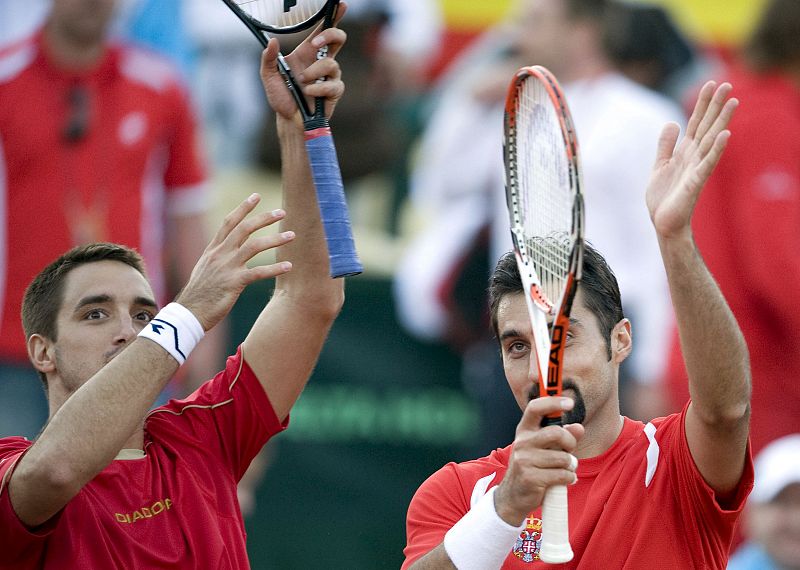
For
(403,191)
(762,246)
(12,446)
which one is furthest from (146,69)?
(12,446)

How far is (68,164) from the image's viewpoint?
24.8ft

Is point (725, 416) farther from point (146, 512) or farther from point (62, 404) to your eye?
point (62, 404)

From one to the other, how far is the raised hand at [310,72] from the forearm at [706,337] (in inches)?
46.2

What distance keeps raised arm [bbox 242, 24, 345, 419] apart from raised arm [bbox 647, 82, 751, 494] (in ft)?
3.72

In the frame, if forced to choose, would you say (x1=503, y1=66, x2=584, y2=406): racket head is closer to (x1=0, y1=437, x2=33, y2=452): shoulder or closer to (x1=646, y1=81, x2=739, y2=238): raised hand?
(x1=646, y1=81, x2=739, y2=238): raised hand

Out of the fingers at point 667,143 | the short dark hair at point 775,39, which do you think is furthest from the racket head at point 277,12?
the short dark hair at point 775,39

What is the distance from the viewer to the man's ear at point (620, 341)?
3.96 m

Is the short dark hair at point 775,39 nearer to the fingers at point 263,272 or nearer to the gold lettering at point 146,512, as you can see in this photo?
the fingers at point 263,272

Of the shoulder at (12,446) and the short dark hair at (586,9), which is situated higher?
the short dark hair at (586,9)

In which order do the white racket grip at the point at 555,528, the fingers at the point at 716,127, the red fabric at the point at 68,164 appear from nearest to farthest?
the white racket grip at the point at 555,528, the fingers at the point at 716,127, the red fabric at the point at 68,164

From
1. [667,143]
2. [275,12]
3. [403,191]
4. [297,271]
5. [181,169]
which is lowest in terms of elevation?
[297,271]

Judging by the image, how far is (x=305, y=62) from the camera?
4.37 m

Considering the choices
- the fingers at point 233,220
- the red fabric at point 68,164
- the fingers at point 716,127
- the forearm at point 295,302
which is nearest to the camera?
the fingers at point 716,127

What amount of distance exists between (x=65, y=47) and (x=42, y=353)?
143 inches
